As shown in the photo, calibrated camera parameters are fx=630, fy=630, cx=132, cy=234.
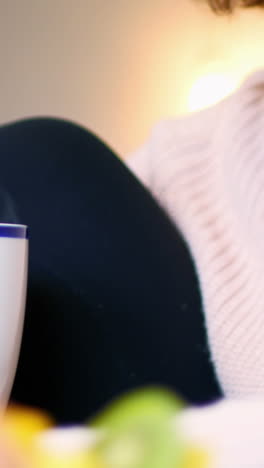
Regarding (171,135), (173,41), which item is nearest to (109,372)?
(171,135)

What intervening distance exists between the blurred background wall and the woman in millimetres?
717

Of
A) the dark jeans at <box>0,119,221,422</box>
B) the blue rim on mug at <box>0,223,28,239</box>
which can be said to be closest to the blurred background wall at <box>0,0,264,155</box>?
the dark jeans at <box>0,119,221,422</box>

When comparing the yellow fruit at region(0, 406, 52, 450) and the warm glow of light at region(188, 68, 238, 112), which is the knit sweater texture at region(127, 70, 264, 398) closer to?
the yellow fruit at region(0, 406, 52, 450)

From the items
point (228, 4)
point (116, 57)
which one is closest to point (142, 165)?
point (228, 4)

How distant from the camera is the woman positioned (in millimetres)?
370

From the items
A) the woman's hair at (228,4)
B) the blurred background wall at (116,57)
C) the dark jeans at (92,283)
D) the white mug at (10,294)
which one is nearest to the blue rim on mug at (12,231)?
the white mug at (10,294)

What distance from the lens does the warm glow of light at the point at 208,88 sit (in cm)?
130

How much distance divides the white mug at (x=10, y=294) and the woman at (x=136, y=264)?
88 mm

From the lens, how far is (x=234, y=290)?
0.46 m

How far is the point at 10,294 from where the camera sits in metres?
0.27

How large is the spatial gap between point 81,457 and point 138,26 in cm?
125

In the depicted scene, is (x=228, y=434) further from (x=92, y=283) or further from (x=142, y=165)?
(x=142, y=165)

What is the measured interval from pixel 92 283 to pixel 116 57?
3.06ft

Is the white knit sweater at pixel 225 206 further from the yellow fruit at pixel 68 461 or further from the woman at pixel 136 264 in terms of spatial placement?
the yellow fruit at pixel 68 461
